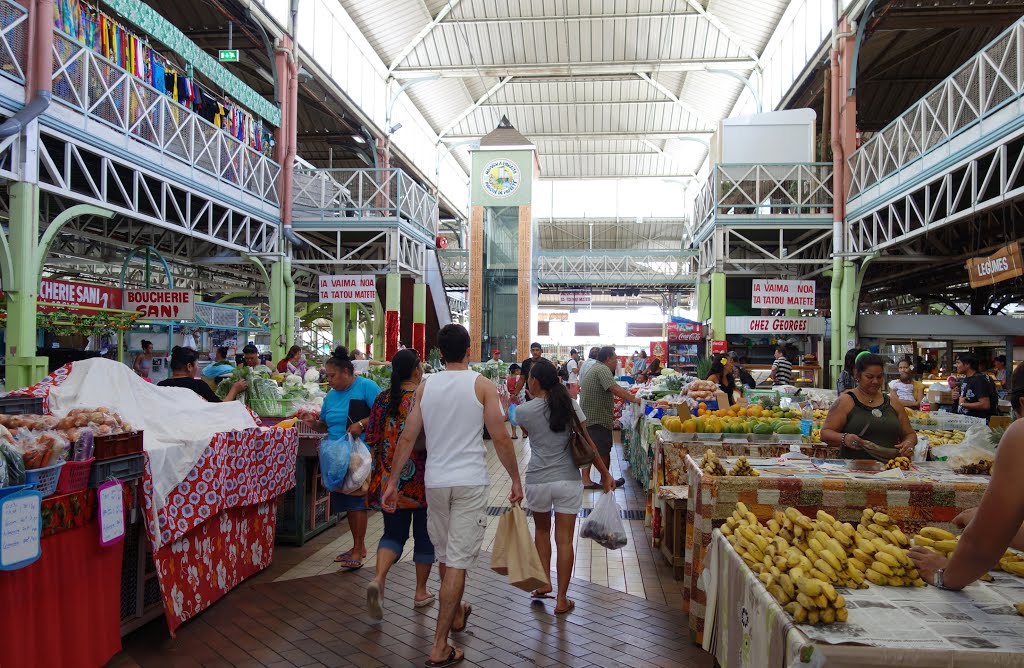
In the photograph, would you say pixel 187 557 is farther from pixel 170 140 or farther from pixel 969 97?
pixel 969 97

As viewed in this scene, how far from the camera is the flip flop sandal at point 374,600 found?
3.87 meters

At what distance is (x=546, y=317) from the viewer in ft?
149

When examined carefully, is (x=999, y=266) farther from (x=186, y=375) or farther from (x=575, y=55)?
(x=575, y=55)

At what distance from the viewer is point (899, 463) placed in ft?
13.1

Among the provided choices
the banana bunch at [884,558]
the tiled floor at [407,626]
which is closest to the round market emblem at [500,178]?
the tiled floor at [407,626]

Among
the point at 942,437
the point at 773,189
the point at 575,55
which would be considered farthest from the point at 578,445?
the point at 575,55

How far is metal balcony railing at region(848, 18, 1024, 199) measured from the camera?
8172 millimetres

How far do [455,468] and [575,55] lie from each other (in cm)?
2043

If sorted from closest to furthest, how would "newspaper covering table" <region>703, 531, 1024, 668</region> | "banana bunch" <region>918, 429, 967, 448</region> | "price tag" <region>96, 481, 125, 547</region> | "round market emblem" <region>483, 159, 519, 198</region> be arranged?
"newspaper covering table" <region>703, 531, 1024, 668</region>, "price tag" <region>96, 481, 125, 547</region>, "banana bunch" <region>918, 429, 967, 448</region>, "round market emblem" <region>483, 159, 519, 198</region>

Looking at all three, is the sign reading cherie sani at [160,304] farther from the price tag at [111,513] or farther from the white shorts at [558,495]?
the white shorts at [558,495]

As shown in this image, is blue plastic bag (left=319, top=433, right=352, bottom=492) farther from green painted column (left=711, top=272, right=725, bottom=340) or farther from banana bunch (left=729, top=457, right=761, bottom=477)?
green painted column (left=711, top=272, right=725, bottom=340)

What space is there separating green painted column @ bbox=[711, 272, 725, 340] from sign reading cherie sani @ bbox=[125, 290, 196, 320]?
32.9ft

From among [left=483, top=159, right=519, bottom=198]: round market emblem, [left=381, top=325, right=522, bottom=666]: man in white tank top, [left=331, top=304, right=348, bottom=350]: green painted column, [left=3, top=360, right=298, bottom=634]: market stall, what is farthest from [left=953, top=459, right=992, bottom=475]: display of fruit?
[left=483, top=159, right=519, bottom=198]: round market emblem

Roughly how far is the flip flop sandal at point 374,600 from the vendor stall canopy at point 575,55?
17.0 meters
